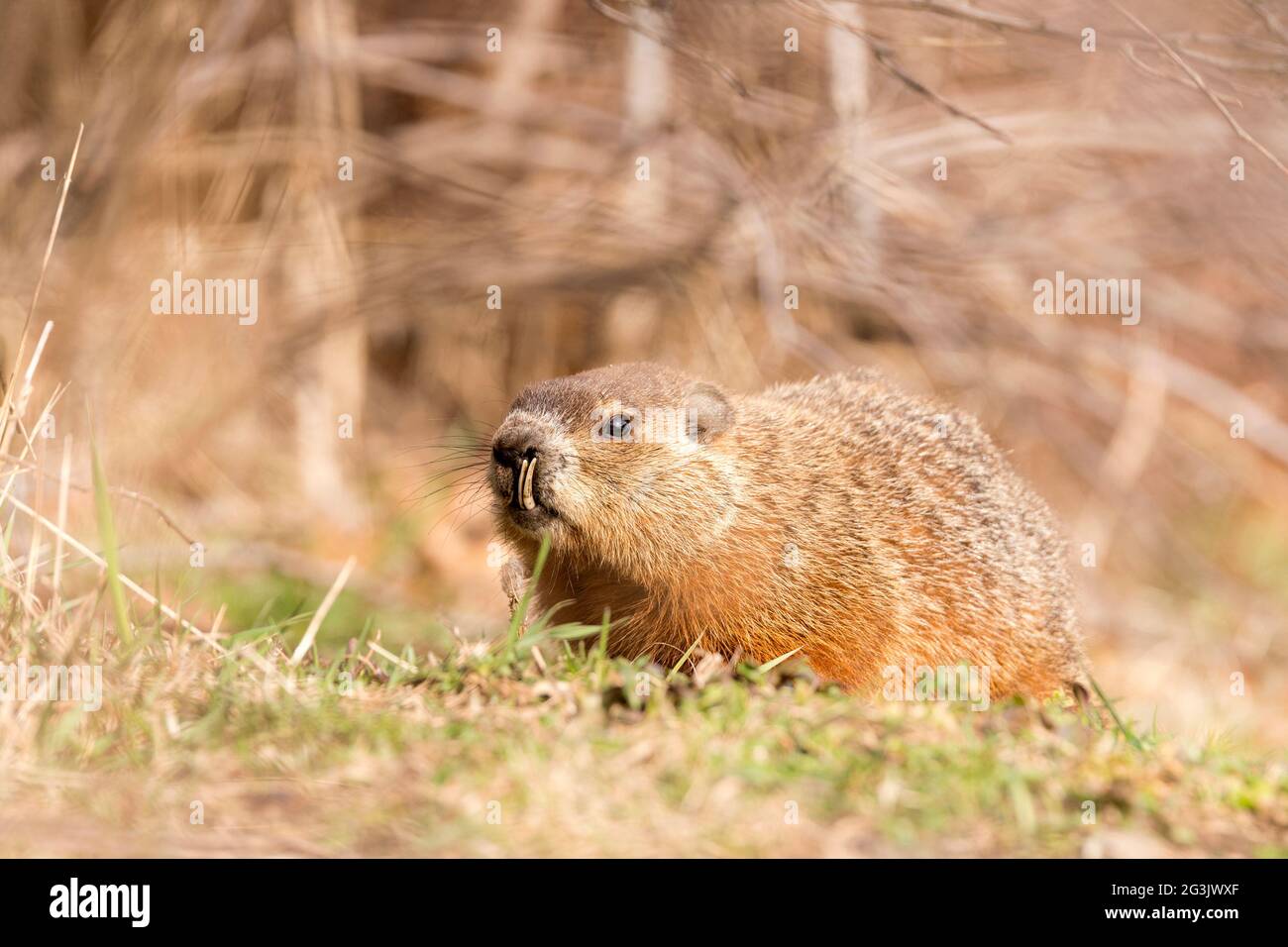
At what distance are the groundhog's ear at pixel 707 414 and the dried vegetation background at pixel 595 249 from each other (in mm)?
3708

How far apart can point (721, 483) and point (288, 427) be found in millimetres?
7083

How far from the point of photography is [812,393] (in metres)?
6.79

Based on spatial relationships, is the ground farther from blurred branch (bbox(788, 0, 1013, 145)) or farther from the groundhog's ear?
blurred branch (bbox(788, 0, 1013, 145))

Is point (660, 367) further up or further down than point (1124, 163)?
further down

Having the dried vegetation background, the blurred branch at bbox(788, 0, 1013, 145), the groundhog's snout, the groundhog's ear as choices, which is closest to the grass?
the groundhog's snout

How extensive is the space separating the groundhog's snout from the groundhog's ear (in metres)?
0.76

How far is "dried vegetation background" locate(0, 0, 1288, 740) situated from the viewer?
9.64 m

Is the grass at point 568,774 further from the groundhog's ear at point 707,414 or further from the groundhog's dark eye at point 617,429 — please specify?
the groundhog's ear at point 707,414

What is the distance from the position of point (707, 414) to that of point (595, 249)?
5223 millimetres

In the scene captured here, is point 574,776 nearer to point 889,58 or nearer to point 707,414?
point 707,414

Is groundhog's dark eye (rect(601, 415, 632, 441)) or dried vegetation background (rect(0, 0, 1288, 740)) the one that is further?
dried vegetation background (rect(0, 0, 1288, 740))

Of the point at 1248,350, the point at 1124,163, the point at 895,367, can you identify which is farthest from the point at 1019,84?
the point at 1248,350

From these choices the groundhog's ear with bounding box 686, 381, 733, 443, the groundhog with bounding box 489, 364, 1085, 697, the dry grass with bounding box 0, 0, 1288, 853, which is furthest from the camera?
the dry grass with bounding box 0, 0, 1288, 853
